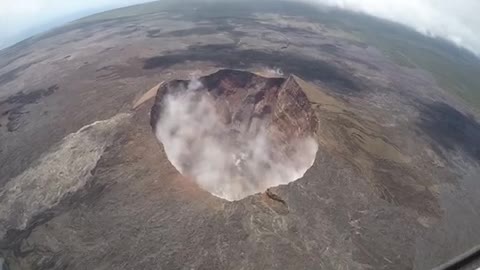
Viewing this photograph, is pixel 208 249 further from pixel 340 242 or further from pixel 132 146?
pixel 132 146

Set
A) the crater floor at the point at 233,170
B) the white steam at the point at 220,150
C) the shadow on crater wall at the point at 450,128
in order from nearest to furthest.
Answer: the crater floor at the point at 233,170 → the white steam at the point at 220,150 → the shadow on crater wall at the point at 450,128

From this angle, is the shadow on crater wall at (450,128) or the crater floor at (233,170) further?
the shadow on crater wall at (450,128)

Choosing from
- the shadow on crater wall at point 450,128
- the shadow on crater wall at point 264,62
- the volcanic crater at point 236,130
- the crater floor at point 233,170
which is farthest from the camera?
the shadow on crater wall at point 264,62

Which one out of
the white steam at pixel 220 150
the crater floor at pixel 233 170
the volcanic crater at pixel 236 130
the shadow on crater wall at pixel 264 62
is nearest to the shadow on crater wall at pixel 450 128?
the crater floor at pixel 233 170

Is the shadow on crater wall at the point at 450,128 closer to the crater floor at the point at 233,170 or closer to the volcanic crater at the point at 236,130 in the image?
the crater floor at the point at 233,170

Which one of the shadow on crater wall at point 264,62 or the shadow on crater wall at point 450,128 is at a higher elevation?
the shadow on crater wall at point 264,62

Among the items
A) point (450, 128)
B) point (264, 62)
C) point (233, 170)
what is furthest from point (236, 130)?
point (450, 128)

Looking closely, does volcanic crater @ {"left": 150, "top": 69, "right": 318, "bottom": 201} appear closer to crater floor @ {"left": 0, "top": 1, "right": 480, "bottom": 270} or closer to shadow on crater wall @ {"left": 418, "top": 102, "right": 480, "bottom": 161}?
crater floor @ {"left": 0, "top": 1, "right": 480, "bottom": 270}

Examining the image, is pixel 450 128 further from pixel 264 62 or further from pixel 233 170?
pixel 233 170
